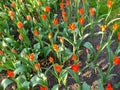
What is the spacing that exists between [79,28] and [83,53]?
0.38 metres

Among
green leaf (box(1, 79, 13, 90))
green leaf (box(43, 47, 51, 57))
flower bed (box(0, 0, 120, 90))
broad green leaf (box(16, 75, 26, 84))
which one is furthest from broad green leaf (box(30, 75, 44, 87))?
green leaf (box(43, 47, 51, 57))

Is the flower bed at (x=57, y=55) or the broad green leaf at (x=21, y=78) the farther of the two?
the broad green leaf at (x=21, y=78)

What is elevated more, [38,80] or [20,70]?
[20,70]

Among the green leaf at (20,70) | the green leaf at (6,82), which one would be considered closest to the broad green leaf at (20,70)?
the green leaf at (20,70)

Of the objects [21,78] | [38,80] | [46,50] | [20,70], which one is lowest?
[38,80]

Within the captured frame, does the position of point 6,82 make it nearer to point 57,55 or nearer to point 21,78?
point 21,78

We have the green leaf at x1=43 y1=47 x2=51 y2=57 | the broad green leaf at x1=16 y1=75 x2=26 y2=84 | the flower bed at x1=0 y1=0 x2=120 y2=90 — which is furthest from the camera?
the green leaf at x1=43 y1=47 x2=51 y2=57

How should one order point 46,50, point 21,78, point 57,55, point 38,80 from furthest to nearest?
point 46,50 < point 57,55 < point 21,78 < point 38,80

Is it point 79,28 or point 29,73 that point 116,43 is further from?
point 29,73

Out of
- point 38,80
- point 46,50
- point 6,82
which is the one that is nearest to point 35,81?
point 38,80

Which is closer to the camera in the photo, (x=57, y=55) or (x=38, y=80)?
(x=38, y=80)

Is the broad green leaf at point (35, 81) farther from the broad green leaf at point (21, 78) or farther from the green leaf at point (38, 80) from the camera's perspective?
the broad green leaf at point (21, 78)

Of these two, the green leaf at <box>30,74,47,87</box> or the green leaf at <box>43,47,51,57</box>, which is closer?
the green leaf at <box>30,74,47,87</box>

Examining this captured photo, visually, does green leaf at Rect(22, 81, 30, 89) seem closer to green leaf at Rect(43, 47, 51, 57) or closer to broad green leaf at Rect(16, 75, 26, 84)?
broad green leaf at Rect(16, 75, 26, 84)
